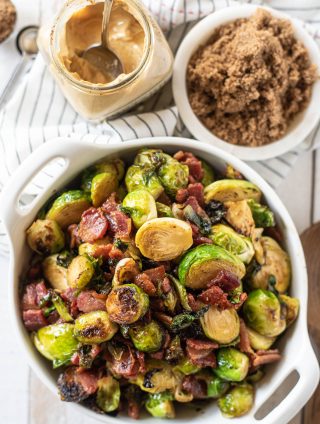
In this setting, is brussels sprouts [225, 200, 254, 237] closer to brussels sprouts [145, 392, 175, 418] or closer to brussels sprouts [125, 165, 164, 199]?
brussels sprouts [125, 165, 164, 199]

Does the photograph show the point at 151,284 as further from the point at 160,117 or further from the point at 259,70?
the point at 259,70

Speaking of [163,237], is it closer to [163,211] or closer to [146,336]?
[163,211]

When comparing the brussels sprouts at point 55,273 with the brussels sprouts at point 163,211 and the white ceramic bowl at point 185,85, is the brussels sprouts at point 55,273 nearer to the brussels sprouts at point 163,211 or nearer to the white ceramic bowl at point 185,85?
the brussels sprouts at point 163,211

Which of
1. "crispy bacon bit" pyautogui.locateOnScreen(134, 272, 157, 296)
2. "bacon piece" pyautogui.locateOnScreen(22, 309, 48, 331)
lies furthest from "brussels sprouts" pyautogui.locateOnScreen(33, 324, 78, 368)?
"crispy bacon bit" pyautogui.locateOnScreen(134, 272, 157, 296)

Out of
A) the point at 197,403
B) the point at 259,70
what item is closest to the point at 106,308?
the point at 197,403

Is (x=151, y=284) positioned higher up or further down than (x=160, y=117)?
further down
